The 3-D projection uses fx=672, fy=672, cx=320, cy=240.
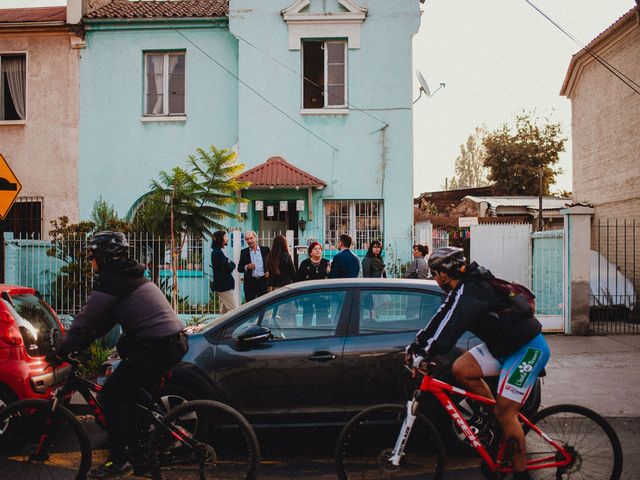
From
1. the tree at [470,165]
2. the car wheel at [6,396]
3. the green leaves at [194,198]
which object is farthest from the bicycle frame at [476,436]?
the tree at [470,165]

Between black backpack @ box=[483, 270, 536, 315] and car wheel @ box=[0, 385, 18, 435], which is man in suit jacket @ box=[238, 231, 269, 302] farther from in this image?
black backpack @ box=[483, 270, 536, 315]

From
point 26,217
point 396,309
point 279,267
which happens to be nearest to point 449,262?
point 396,309

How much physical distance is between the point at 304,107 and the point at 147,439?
499 inches

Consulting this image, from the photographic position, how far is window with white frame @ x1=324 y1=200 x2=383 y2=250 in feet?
52.9

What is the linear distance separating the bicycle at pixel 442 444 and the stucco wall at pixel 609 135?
1409cm

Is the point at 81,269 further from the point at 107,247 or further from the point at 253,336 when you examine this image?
the point at 107,247

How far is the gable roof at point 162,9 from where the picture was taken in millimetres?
16562

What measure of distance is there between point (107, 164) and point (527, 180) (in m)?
27.5

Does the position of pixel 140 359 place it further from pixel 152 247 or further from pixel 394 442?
pixel 152 247

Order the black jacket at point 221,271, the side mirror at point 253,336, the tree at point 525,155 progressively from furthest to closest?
1. the tree at point 525,155
2. the black jacket at point 221,271
3. the side mirror at point 253,336

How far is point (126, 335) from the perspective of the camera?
4555 mm

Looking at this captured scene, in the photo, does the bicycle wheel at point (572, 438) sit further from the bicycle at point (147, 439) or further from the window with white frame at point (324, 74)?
the window with white frame at point (324, 74)

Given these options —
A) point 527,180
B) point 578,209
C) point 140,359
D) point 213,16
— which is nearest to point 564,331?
point 578,209

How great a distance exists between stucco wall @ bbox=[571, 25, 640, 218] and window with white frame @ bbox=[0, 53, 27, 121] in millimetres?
15561
